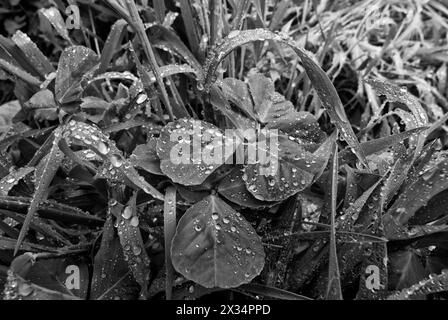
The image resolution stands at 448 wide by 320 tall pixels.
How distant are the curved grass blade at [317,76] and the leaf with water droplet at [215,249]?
28 cm

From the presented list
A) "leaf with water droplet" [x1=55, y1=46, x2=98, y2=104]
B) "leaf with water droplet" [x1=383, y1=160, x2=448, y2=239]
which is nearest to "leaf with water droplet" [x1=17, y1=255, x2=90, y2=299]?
"leaf with water droplet" [x1=55, y1=46, x2=98, y2=104]

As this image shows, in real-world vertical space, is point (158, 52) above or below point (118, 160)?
above

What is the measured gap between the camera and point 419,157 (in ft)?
3.32

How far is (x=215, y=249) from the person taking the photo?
812mm

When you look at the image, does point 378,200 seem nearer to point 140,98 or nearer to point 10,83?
point 140,98

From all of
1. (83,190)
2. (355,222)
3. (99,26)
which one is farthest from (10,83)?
(355,222)

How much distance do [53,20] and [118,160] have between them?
0.69m

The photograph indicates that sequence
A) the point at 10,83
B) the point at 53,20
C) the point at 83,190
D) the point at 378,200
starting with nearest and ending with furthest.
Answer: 1. the point at 378,200
2. the point at 83,190
3. the point at 53,20
4. the point at 10,83

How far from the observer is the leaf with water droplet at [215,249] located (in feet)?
2.58

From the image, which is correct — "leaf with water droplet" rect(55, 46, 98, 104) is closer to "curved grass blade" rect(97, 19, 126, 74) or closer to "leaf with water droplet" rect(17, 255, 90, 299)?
"curved grass blade" rect(97, 19, 126, 74)

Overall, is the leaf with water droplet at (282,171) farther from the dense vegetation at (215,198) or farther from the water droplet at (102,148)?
the water droplet at (102,148)

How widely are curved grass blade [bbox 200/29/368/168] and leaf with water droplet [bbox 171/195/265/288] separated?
0.28 metres
